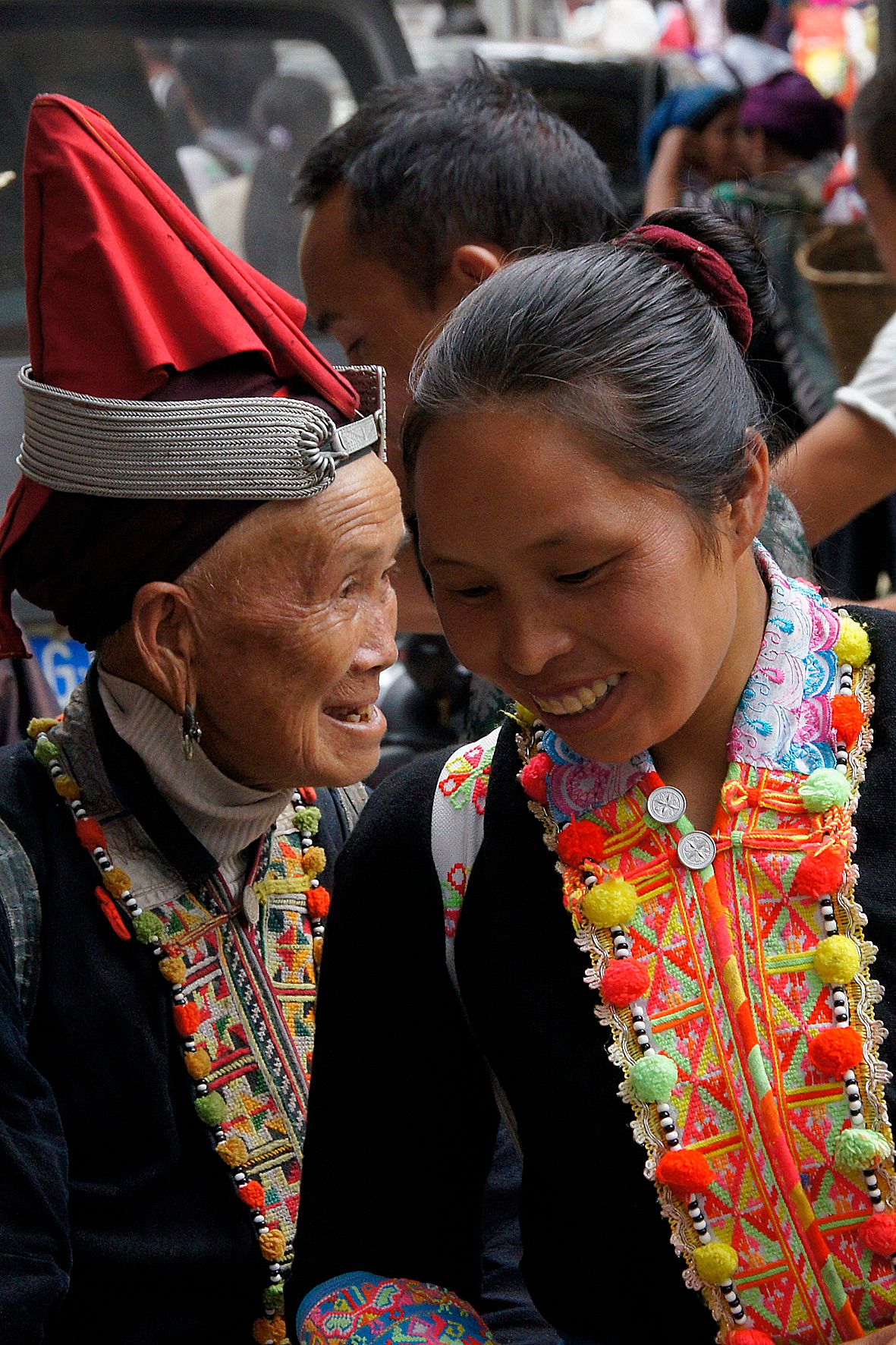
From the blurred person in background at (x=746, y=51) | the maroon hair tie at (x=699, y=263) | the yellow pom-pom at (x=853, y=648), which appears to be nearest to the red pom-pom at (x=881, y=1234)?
the yellow pom-pom at (x=853, y=648)

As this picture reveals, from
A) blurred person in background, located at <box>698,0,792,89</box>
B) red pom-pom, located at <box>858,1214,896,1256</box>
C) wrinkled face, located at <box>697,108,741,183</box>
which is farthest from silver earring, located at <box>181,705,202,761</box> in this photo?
blurred person in background, located at <box>698,0,792,89</box>

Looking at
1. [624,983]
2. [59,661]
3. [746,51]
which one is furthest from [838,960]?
[746,51]

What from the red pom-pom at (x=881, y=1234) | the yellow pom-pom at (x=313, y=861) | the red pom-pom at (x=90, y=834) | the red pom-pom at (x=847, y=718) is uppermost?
the red pom-pom at (x=847, y=718)

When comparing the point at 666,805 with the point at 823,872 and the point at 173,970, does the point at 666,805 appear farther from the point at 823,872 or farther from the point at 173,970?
the point at 173,970

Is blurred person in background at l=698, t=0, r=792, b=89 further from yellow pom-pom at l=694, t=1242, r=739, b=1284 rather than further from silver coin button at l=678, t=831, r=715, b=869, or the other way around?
yellow pom-pom at l=694, t=1242, r=739, b=1284

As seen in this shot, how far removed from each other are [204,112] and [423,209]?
223 cm

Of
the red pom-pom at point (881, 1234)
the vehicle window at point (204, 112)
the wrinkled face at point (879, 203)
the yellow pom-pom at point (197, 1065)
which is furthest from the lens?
the vehicle window at point (204, 112)

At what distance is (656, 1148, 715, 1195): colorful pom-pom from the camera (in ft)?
4.78

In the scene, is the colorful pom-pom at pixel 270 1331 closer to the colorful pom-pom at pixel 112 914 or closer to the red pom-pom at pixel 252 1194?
the red pom-pom at pixel 252 1194

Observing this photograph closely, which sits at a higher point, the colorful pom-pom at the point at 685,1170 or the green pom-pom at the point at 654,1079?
the green pom-pom at the point at 654,1079

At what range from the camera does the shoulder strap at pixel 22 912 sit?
1.90m

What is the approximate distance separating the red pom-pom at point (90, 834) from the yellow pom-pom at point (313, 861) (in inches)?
12.5

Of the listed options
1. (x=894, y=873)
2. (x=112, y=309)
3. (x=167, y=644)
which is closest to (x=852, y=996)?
(x=894, y=873)

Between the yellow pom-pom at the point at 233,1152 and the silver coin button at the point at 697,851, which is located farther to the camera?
the yellow pom-pom at the point at 233,1152
